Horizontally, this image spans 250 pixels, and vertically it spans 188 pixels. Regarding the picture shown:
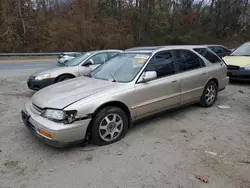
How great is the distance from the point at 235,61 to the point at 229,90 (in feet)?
5.04

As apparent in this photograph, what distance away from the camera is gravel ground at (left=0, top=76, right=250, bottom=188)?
272 cm

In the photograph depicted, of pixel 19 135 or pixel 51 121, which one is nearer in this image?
pixel 51 121

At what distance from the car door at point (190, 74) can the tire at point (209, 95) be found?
198 mm

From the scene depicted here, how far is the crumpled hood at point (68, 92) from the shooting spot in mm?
3332

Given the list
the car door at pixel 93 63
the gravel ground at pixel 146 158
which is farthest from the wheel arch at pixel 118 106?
the car door at pixel 93 63

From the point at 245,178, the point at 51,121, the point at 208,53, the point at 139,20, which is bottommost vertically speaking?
the point at 245,178

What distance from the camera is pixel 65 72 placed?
22.4 ft

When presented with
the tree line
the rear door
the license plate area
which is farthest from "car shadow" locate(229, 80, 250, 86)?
the tree line

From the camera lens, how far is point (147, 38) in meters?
31.0

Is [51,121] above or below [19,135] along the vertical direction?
above

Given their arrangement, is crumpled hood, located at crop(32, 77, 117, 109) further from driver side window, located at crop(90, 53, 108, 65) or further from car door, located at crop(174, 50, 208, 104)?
driver side window, located at crop(90, 53, 108, 65)

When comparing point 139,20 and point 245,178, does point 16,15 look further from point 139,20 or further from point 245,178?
point 245,178

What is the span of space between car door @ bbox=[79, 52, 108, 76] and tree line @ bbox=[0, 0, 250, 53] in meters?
18.1

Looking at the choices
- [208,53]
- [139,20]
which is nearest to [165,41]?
[139,20]
